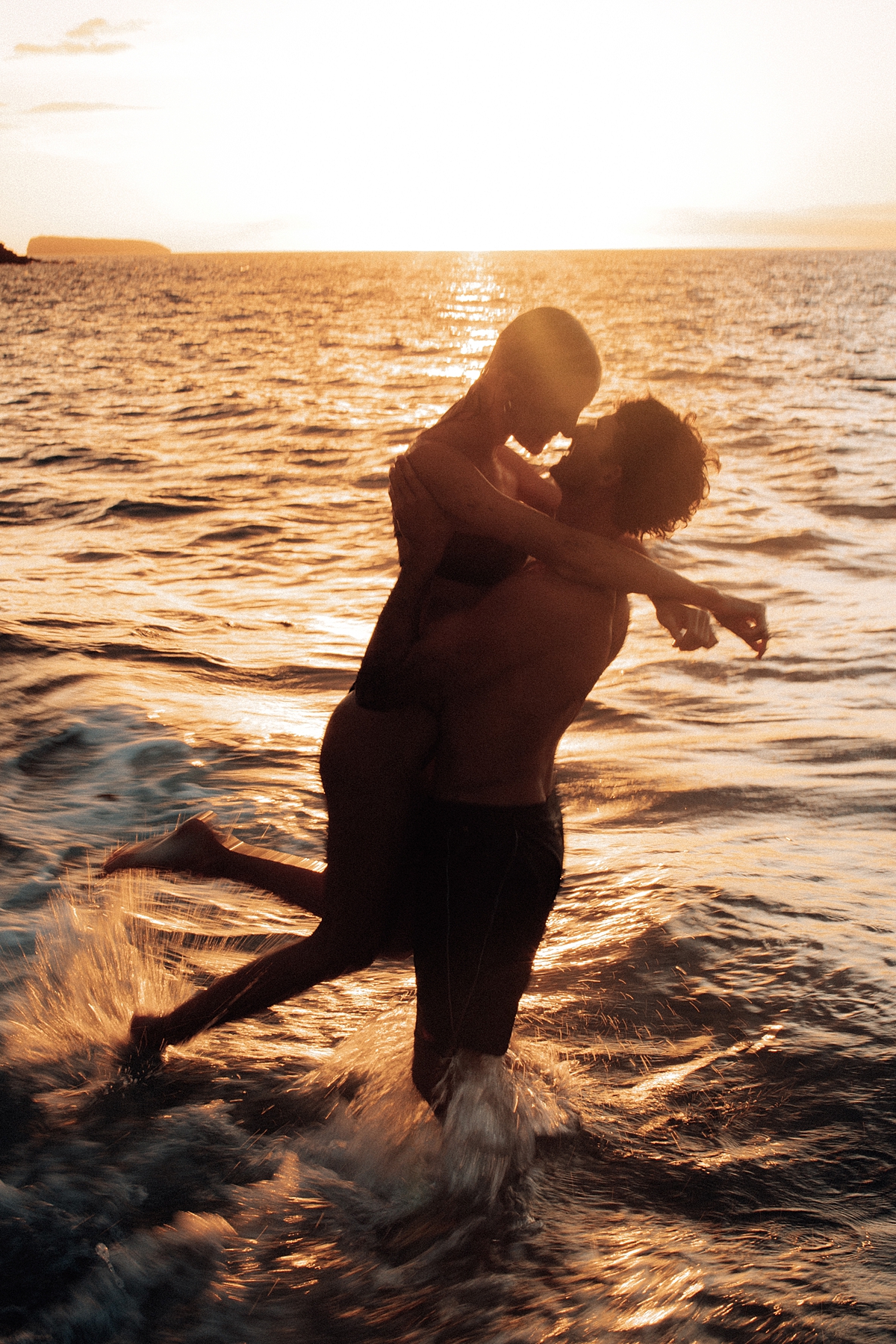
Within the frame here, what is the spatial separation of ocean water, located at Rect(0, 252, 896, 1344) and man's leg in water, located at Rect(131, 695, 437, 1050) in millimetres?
474

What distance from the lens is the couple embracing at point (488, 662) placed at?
2.59 metres

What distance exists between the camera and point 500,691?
2.68m

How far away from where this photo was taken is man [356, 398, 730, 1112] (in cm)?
260

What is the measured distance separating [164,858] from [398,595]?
1.17 m

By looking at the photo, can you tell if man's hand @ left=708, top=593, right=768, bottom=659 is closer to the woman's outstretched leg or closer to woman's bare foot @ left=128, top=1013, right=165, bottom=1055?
the woman's outstretched leg

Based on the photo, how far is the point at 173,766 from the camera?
18.8 ft

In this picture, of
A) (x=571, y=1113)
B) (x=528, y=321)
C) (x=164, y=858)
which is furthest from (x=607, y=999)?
(x=528, y=321)

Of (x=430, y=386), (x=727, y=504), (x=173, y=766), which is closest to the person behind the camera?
(x=173, y=766)

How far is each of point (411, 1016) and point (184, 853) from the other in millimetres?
966

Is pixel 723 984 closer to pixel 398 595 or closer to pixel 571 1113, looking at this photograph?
pixel 571 1113

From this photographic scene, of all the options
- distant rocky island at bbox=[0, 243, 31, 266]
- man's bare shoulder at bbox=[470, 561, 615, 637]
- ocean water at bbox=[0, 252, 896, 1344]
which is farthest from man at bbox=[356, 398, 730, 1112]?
distant rocky island at bbox=[0, 243, 31, 266]

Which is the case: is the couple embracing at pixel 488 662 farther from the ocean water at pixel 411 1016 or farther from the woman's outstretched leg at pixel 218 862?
the ocean water at pixel 411 1016

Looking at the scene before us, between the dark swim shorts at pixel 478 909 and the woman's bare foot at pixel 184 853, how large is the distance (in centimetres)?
69

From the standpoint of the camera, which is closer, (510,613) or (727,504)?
(510,613)
